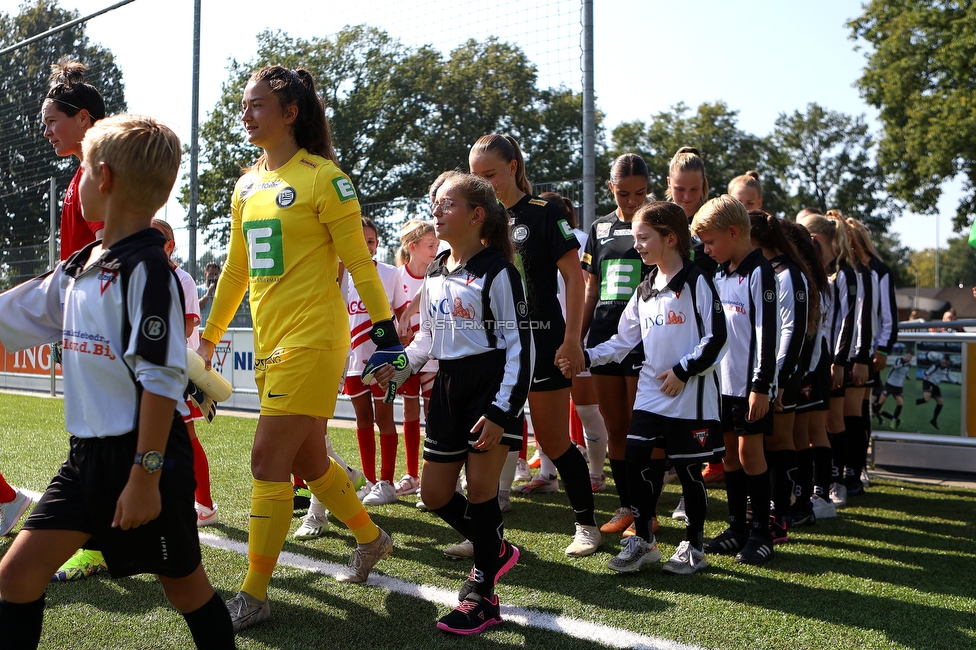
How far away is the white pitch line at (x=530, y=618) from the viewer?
Answer: 2.98 metres

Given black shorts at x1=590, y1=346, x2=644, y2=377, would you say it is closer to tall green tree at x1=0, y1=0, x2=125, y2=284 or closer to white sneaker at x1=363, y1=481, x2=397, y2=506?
white sneaker at x1=363, y1=481, x2=397, y2=506

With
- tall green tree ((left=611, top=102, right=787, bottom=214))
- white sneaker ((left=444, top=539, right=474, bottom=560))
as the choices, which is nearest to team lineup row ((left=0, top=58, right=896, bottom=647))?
white sneaker ((left=444, top=539, right=474, bottom=560))

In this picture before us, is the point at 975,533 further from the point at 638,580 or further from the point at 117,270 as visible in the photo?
the point at 117,270

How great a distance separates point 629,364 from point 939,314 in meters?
42.2

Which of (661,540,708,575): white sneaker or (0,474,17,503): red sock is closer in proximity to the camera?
(661,540,708,575): white sneaker

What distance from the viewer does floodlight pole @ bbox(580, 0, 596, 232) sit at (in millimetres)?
6883

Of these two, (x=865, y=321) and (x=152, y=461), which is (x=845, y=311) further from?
(x=152, y=461)

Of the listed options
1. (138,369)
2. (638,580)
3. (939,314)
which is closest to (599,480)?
(638,580)

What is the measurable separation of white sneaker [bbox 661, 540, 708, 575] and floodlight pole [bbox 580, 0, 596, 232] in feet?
11.8

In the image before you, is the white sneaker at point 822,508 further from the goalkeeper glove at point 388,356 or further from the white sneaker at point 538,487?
the goalkeeper glove at point 388,356

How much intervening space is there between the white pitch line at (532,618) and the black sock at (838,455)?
3.27m

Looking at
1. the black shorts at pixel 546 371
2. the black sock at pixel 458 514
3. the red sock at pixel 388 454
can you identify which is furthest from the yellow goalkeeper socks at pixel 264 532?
the red sock at pixel 388 454

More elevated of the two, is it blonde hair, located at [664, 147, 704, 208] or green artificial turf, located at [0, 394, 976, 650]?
blonde hair, located at [664, 147, 704, 208]

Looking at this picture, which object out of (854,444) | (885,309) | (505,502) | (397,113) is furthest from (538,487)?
(397,113)
